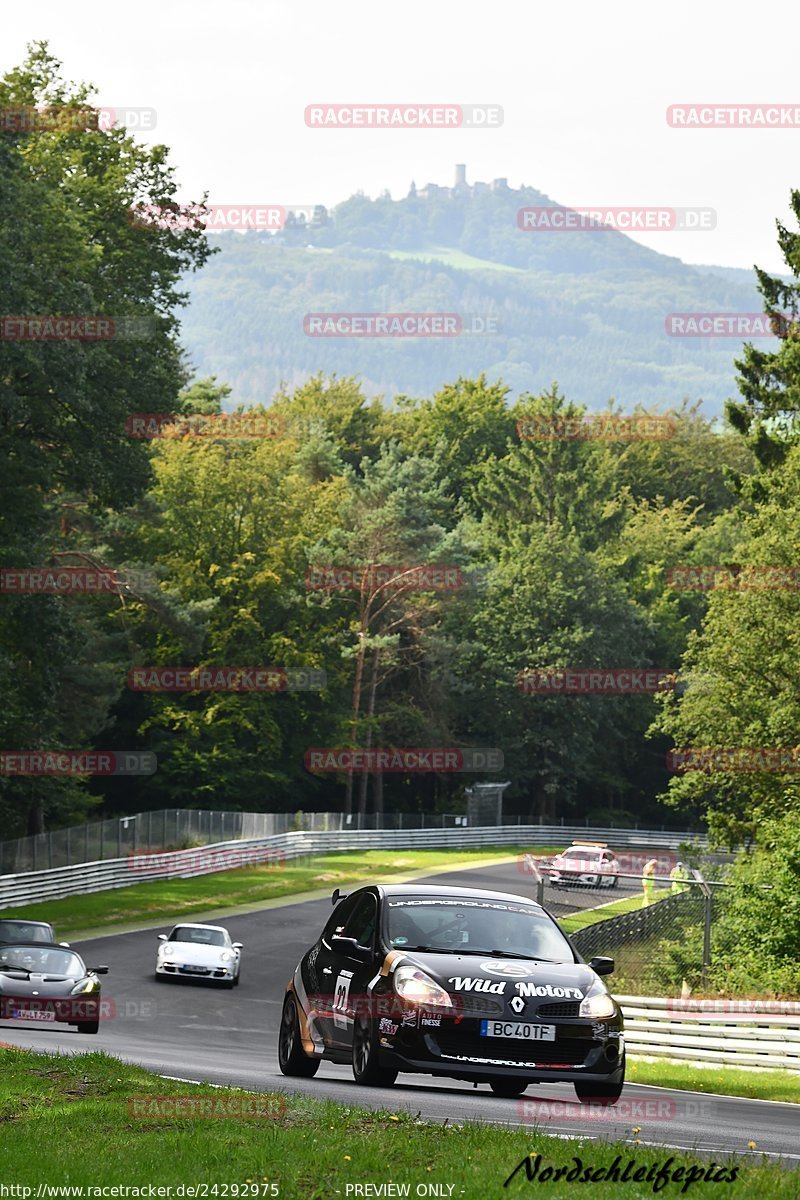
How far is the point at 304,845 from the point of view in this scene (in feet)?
219

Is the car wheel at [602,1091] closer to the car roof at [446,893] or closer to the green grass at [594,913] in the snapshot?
the car roof at [446,893]

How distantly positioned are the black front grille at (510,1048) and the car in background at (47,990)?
37.7ft

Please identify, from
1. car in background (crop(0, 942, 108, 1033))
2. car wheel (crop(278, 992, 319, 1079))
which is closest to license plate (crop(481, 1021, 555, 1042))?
car wheel (crop(278, 992, 319, 1079))

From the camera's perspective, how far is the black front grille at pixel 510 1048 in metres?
11.8

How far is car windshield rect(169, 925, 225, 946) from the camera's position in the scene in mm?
34406

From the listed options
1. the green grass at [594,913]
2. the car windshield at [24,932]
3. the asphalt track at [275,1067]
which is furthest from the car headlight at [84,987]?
the green grass at [594,913]

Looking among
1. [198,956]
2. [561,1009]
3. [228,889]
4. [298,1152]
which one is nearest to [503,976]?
[561,1009]

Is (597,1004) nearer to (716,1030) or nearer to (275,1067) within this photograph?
→ (275,1067)

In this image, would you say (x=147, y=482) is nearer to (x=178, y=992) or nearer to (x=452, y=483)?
(x=178, y=992)

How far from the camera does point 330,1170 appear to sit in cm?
831

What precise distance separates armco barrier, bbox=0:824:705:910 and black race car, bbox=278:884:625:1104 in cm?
3196

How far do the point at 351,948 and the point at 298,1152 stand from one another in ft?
14.3

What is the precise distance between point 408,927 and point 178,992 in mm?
20347

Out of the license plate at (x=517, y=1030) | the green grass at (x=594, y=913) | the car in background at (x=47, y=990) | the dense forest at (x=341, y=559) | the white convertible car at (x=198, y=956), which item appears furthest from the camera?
the dense forest at (x=341, y=559)
